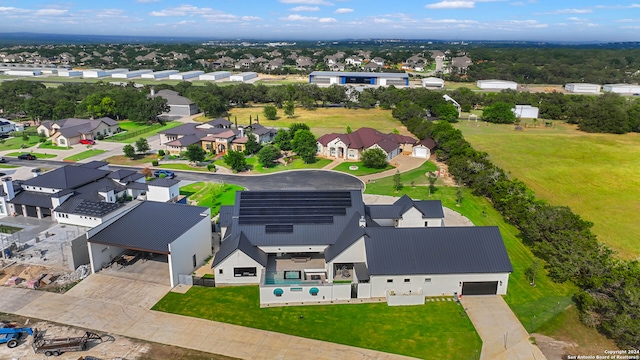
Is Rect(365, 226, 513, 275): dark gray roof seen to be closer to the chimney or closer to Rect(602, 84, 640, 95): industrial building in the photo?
the chimney

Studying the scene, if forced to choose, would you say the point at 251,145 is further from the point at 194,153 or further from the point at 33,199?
the point at 33,199

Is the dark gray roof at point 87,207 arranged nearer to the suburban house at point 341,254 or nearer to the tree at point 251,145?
the suburban house at point 341,254

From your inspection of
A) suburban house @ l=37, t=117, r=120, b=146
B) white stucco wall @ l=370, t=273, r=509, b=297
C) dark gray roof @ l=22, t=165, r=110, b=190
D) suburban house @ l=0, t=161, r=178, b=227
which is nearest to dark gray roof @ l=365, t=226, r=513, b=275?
white stucco wall @ l=370, t=273, r=509, b=297

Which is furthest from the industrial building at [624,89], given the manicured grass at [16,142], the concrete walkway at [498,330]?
the manicured grass at [16,142]

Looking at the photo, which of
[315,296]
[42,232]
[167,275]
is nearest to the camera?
[315,296]

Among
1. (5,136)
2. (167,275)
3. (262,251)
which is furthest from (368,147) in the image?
(5,136)

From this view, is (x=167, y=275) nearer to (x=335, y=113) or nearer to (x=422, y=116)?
(x=422, y=116)

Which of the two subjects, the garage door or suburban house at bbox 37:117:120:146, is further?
suburban house at bbox 37:117:120:146
